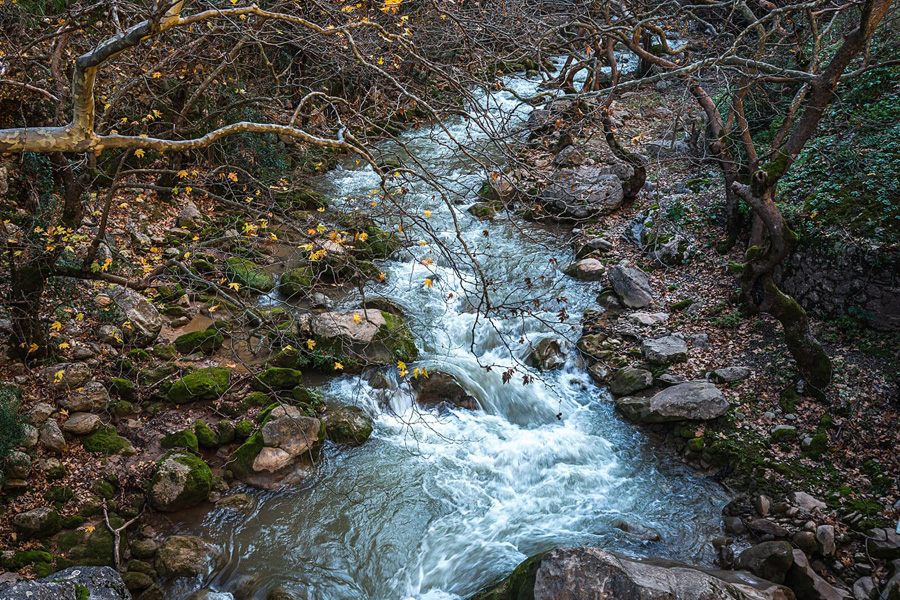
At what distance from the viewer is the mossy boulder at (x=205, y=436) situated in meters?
6.43

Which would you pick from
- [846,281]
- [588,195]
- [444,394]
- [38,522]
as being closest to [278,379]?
[444,394]

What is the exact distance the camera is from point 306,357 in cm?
778

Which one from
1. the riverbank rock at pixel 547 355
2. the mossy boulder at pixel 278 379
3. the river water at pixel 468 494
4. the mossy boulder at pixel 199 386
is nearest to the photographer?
the river water at pixel 468 494

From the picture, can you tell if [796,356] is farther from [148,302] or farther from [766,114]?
[148,302]

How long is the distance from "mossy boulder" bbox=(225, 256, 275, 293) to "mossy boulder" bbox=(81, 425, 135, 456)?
3089 millimetres

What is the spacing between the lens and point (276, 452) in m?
6.34

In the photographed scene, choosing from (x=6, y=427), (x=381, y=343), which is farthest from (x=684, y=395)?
(x=6, y=427)

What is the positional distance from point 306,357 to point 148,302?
7.90 ft

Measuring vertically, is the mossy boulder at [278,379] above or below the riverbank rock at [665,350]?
below

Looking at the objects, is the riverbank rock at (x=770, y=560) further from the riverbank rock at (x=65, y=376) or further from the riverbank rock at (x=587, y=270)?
the riverbank rock at (x=65, y=376)

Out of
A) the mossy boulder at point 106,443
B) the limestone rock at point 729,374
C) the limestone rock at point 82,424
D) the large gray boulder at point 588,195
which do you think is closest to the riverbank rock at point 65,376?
the limestone rock at point 82,424

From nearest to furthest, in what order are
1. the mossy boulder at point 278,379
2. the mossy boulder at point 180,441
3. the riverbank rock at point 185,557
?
1. the riverbank rock at point 185,557
2. the mossy boulder at point 180,441
3. the mossy boulder at point 278,379

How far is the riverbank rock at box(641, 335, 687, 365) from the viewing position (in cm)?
778

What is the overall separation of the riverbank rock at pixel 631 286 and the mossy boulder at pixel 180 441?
22.1 feet
